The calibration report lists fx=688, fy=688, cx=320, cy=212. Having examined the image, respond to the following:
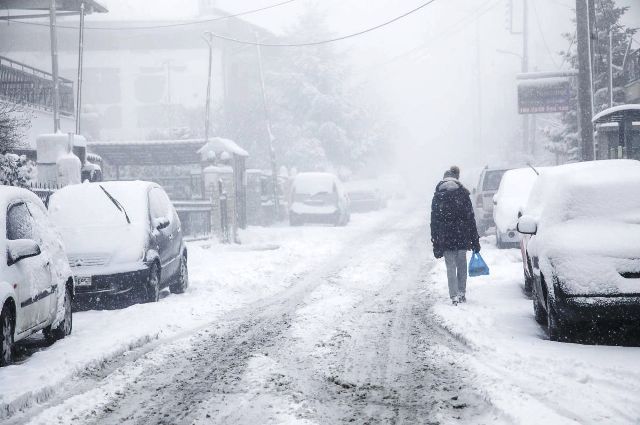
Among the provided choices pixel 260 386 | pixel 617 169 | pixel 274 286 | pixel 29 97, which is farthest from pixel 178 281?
pixel 29 97

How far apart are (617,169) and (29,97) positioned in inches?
890

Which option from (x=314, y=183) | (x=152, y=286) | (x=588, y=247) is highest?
(x=314, y=183)

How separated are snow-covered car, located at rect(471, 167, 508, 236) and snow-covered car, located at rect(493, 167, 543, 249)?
2.17 meters

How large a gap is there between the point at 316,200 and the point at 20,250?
62.0 feet

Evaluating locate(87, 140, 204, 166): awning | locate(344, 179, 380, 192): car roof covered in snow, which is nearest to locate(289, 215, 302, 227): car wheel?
locate(87, 140, 204, 166): awning

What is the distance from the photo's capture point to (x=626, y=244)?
20.9ft

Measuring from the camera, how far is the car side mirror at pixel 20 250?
6.19 m

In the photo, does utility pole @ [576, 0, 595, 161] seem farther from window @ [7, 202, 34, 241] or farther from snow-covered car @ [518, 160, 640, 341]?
window @ [7, 202, 34, 241]

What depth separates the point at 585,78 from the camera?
1515 cm

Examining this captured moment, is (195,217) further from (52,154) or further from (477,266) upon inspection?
(477,266)

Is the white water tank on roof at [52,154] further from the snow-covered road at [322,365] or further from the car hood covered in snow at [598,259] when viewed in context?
the car hood covered in snow at [598,259]

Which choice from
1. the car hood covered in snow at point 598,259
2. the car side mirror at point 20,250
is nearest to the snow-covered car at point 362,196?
the car hood covered in snow at point 598,259

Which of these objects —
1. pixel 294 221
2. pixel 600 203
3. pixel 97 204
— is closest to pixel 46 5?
pixel 294 221

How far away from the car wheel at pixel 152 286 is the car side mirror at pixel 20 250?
313 centimetres
